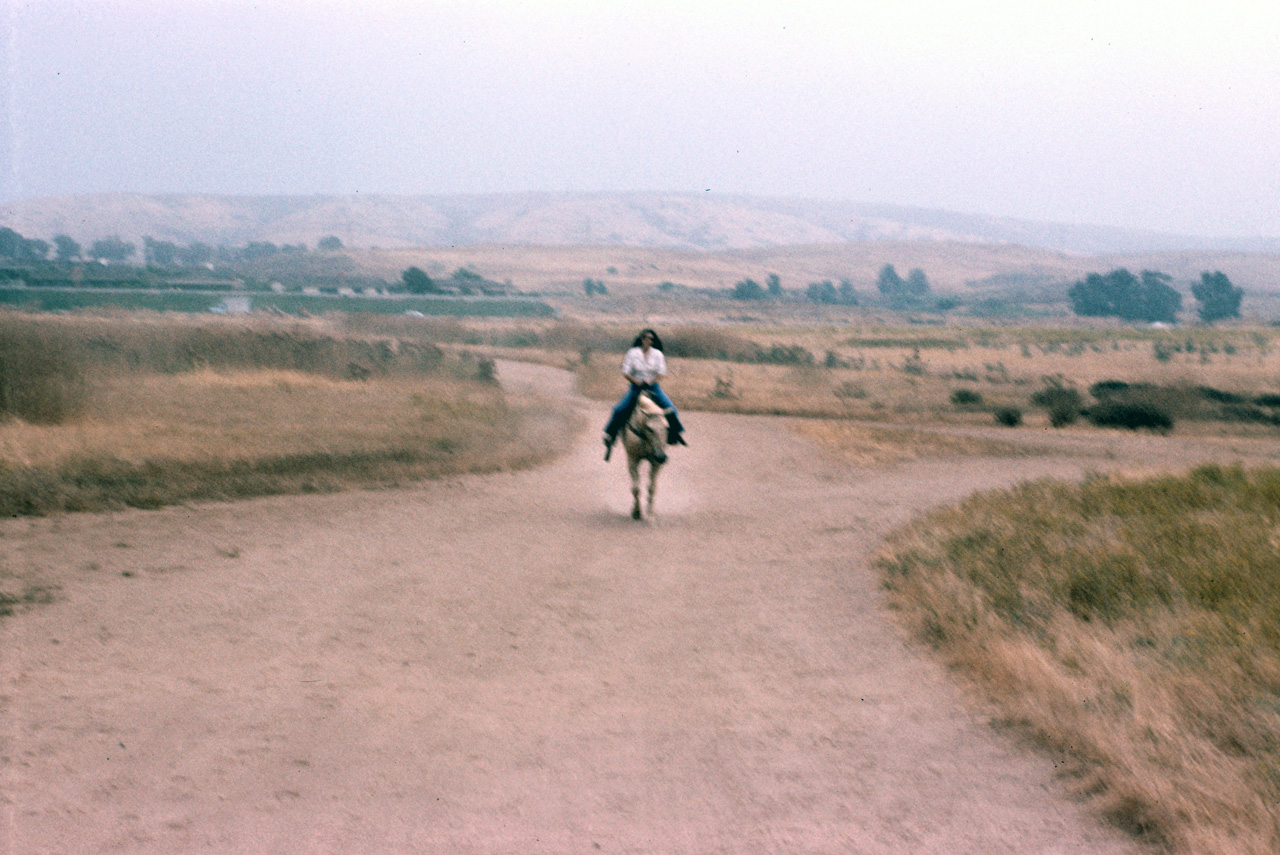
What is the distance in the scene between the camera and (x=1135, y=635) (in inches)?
352

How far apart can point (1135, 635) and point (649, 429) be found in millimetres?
7228

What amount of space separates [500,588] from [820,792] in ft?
18.1

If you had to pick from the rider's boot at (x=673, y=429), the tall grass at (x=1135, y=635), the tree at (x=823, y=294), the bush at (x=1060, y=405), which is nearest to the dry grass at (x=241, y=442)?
the rider's boot at (x=673, y=429)

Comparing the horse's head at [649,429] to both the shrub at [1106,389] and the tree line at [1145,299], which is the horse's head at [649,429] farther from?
the tree line at [1145,299]

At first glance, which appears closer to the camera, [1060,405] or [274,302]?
[1060,405]

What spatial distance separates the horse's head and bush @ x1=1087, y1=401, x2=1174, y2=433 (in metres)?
24.5

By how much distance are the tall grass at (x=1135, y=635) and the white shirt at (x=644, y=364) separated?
144 inches

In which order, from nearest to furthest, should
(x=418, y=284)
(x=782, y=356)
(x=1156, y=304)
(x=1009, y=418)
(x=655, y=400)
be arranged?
(x=655, y=400) < (x=1009, y=418) < (x=782, y=356) < (x=418, y=284) < (x=1156, y=304)

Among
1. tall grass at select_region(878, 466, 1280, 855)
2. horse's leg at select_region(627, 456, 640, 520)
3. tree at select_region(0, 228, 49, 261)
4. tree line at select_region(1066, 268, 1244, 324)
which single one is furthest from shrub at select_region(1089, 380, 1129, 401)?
tree at select_region(0, 228, 49, 261)

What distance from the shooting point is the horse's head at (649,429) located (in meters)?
15.0

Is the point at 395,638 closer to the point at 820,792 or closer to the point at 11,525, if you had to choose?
the point at 820,792

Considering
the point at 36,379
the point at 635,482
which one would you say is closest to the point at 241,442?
the point at 36,379

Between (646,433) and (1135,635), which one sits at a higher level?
(646,433)

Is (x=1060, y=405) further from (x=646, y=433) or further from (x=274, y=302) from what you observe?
(x=274, y=302)
